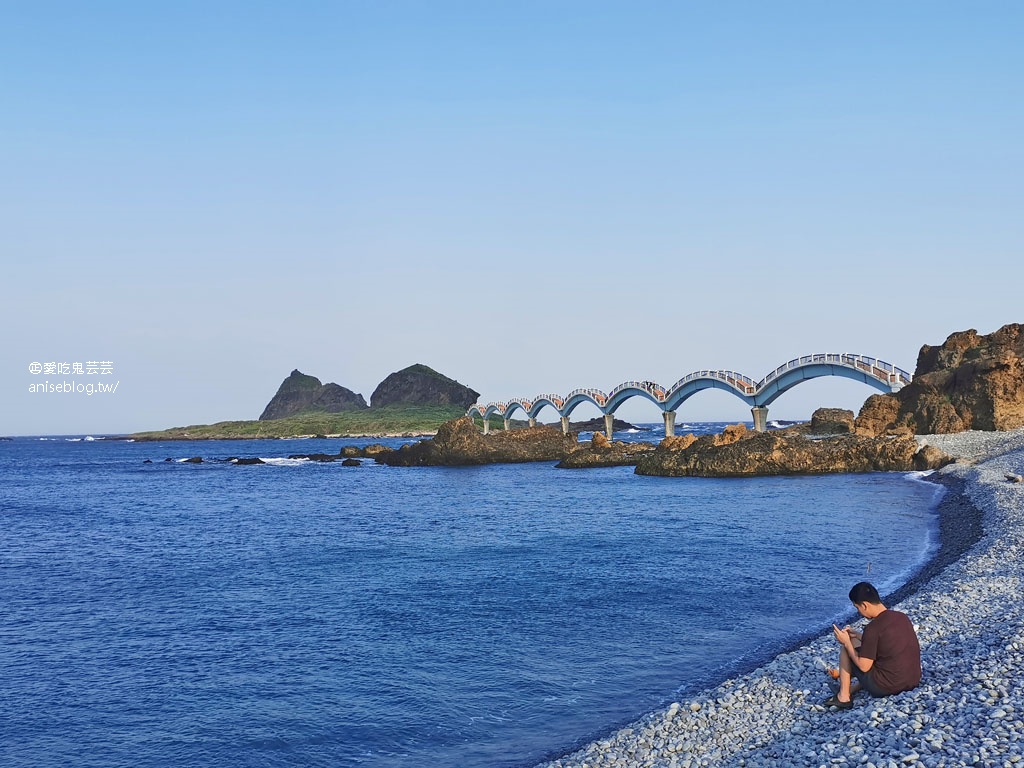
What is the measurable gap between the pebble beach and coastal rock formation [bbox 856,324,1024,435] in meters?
55.1

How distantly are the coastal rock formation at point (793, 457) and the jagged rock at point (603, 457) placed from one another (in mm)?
15445

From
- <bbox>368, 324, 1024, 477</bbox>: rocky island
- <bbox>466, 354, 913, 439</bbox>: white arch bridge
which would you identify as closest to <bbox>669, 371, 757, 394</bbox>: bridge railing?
<bbox>466, 354, 913, 439</bbox>: white arch bridge

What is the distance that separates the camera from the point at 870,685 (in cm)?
1152

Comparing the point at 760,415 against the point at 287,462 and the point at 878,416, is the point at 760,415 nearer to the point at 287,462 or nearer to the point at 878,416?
the point at 878,416

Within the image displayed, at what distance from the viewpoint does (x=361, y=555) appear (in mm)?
31672

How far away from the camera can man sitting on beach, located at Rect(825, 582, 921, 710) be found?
11.2 m

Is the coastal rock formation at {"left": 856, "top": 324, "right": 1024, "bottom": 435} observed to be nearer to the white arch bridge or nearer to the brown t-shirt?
the white arch bridge

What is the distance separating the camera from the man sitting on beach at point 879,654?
36.7 ft

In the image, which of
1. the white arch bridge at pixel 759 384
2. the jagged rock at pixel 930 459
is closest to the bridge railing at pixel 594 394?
the white arch bridge at pixel 759 384

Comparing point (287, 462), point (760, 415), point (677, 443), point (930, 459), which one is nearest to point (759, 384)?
point (760, 415)

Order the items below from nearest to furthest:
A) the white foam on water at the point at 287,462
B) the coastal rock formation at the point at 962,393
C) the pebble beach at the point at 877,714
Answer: the pebble beach at the point at 877,714 < the coastal rock formation at the point at 962,393 < the white foam on water at the point at 287,462

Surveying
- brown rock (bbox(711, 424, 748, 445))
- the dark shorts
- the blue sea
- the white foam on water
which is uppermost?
brown rock (bbox(711, 424, 748, 445))

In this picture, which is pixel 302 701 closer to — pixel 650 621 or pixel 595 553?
pixel 650 621

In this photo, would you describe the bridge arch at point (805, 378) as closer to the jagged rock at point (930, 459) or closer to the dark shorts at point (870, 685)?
the jagged rock at point (930, 459)
